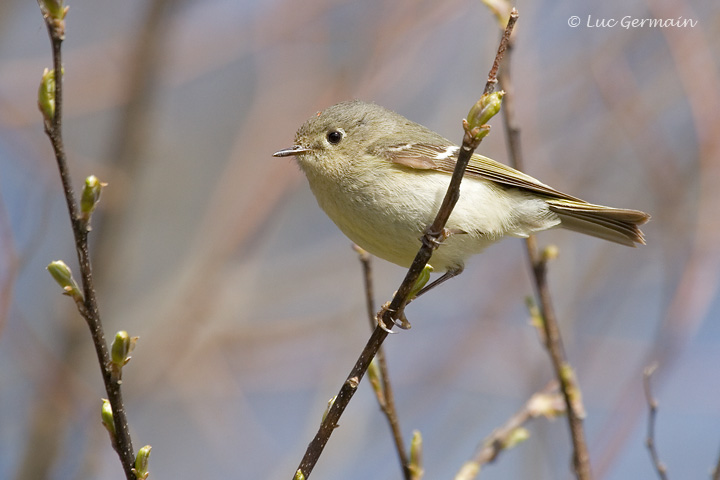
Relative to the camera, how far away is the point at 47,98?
1.24 metres

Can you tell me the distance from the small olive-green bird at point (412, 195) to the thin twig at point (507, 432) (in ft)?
1.65

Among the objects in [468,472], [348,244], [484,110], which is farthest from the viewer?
[348,244]

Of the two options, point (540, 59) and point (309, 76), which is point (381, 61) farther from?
point (540, 59)

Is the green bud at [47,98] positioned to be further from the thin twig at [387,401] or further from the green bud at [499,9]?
the green bud at [499,9]

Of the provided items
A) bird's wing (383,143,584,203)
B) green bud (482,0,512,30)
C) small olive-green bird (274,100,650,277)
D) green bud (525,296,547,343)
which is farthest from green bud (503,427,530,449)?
green bud (482,0,512,30)

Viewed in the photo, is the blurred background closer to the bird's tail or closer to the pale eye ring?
the bird's tail

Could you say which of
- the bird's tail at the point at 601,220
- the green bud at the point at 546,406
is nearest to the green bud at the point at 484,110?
the green bud at the point at 546,406

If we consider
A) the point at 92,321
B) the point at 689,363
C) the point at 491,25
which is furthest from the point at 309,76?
the point at 92,321

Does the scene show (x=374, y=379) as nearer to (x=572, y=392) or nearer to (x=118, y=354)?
(x=572, y=392)

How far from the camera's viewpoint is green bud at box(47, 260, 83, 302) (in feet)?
4.26

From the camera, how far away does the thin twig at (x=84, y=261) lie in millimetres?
1162

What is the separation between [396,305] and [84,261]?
759 millimetres

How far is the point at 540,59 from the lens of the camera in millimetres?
4637

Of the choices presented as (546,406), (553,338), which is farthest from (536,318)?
(546,406)
